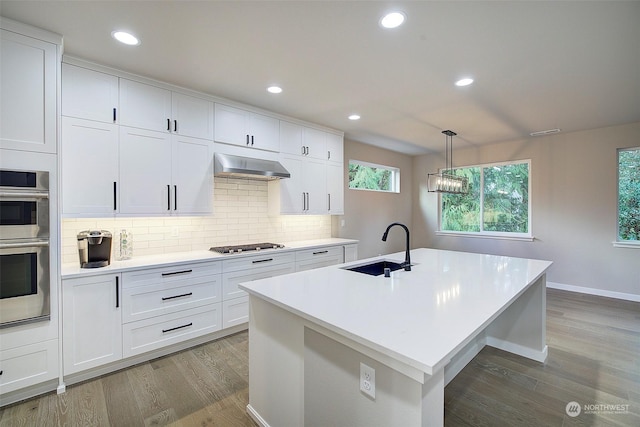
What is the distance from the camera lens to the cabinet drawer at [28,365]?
6.44 ft

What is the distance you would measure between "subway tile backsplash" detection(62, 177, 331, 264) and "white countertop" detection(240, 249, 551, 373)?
178cm

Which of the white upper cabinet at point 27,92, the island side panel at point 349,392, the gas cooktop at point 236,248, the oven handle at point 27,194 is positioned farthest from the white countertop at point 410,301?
the white upper cabinet at point 27,92

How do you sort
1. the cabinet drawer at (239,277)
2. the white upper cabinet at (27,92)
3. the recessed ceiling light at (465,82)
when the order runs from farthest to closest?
the cabinet drawer at (239,277) → the recessed ceiling light at (465,82) → the white upper cabinet at (27,92)

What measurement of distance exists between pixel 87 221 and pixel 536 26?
391 centimetres

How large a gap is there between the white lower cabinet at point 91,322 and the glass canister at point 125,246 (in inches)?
16.9

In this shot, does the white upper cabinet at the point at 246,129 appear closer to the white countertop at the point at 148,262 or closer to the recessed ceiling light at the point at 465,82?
the white countertop at the point at 148,262

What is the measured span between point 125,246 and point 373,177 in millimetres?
4285

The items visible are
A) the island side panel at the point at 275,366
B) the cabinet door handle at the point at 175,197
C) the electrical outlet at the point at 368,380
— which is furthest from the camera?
the cabinet door handle at the point at 175,197

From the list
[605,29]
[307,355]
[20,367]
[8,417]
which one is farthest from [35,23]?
[605,29]

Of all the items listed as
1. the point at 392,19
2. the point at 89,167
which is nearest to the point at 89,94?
the point at 89,167

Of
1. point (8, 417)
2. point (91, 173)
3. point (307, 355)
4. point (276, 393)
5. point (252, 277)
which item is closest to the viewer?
point (307, 355)

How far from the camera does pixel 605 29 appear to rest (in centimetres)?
202

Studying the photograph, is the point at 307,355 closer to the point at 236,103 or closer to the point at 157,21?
the point at 157,21

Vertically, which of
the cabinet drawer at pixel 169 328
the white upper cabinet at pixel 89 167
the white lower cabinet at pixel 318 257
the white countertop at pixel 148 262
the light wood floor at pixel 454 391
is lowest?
the light wood floor at pixel 454 391
